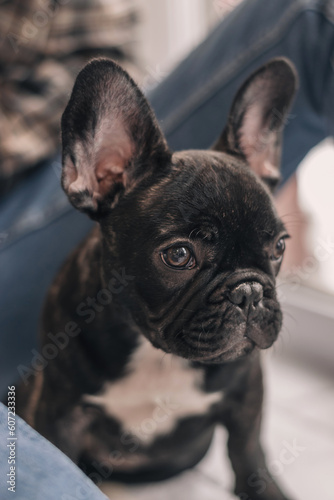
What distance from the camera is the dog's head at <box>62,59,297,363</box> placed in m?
0.67

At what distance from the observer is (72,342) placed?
31.4 inches

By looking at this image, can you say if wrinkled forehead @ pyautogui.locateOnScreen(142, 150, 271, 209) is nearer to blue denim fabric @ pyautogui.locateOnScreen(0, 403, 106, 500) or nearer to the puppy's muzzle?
the puppy's muzzle

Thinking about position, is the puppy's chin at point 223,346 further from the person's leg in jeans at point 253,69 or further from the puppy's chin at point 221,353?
the person's leg in jeans at point 253,69

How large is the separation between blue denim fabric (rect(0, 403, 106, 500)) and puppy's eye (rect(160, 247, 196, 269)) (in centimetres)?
24

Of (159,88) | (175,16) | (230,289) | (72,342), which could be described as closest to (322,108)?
(159,88)

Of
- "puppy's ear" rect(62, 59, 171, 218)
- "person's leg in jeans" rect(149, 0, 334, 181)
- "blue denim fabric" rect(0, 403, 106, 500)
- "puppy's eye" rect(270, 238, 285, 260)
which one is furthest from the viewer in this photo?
"person's leg in jeans" rect(149, 0, 334, 181)

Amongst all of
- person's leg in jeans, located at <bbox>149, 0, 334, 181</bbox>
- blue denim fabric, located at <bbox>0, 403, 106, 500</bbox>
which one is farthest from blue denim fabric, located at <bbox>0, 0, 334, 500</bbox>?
blue denim fabric, located at <bbox>0, 403, 106, 500</bbox>

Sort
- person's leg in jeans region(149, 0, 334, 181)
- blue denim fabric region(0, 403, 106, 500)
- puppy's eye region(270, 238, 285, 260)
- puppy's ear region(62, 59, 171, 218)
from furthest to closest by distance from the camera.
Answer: person's leg in jeans region(149, 0, 334, 181) < puppy's eye region(270, 238, 285, 260) < puppy's ear region(62, 59, 171, 218) < blue denim fabric region(0, 403, 106, 500)

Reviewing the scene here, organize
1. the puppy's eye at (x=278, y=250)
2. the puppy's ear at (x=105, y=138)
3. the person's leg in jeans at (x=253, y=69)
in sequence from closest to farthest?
1. the puppy's ear at (x=105, y=138)
2. the puppy's eye at (x=278, y=250)
3. the person's leg in jeans at (x=253, y=69)

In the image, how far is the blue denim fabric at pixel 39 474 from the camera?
0.52m

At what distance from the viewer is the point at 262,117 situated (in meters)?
0.79

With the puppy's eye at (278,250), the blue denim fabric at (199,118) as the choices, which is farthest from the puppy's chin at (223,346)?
the blue denim fabric at (199,118)

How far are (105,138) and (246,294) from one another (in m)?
0.26

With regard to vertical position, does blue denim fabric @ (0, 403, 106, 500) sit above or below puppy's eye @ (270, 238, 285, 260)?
above
